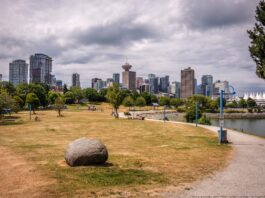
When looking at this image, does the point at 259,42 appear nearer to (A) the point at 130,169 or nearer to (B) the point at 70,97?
(A) the point at 130,169

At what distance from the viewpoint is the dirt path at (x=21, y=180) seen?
10.4 m

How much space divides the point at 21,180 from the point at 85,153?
3.29 m

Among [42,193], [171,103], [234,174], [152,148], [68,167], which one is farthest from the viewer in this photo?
[171,103]

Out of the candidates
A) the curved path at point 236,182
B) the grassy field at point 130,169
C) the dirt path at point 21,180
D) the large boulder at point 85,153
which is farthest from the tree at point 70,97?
the curved path at point 236,182

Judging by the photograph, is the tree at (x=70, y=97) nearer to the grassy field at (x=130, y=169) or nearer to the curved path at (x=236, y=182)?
the grassy field at (x=130, y=169)

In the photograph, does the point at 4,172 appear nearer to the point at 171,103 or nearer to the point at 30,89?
the point at 30,89

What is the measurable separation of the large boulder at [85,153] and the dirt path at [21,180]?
1.77 metres

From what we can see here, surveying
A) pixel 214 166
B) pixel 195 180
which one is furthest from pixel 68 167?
pixel 214 166

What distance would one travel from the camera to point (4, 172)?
13352 mm

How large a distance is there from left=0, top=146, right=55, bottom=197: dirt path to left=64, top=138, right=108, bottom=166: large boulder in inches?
69.6

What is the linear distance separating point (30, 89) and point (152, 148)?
308ft

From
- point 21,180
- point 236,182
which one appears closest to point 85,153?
point 21,180

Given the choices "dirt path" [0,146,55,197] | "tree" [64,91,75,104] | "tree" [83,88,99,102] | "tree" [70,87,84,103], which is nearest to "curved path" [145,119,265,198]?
"dirt path" [0,146,55,197]

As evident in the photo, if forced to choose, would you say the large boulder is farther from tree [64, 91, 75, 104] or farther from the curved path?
tree [64, 91, 75, 104]
